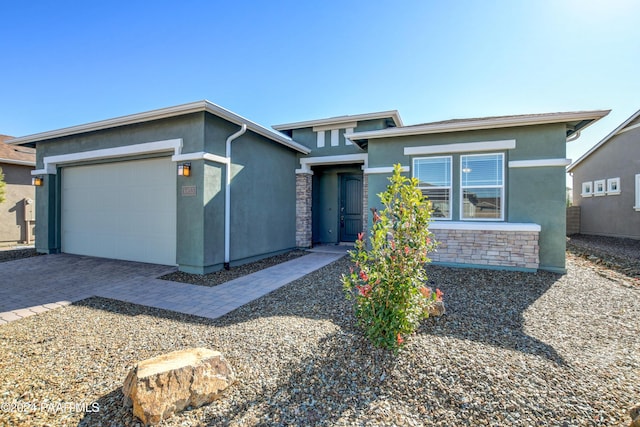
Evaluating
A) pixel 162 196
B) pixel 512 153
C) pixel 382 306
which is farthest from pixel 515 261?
pixel 162 196

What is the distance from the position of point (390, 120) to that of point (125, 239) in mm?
8380

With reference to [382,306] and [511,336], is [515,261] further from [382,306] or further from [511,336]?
[382,306]

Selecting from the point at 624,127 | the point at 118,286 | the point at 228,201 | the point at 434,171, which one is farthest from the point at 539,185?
the point at 624,127

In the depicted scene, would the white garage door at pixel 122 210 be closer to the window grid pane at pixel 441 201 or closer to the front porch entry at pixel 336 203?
the front porch entry at pixel 336 203

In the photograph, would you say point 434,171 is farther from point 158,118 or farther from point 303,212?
point 158,118

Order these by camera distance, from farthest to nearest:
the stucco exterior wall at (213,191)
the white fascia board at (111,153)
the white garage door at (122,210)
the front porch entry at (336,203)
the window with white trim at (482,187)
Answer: the front porch entry at (336,203) < the white garage door at (122,210) < the window with white trim at (482,187) < the white fascia board at (111,153) < the stucco exterior wall at (213,191)

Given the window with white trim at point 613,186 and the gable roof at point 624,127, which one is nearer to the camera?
the gable roof at point 624,127

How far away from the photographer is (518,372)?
2434 millimetres

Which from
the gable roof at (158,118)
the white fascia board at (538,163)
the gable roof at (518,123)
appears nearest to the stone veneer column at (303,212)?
the gable roof at (158,118)

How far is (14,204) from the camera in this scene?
11016 millimetres

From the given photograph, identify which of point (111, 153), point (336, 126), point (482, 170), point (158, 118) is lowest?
point (482, 170)

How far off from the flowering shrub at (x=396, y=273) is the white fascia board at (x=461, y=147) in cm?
483

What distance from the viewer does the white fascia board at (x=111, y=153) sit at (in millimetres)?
6309

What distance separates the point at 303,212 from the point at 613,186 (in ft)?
47.3
